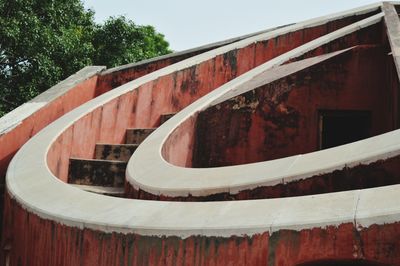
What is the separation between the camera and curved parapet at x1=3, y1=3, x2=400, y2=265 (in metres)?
1.35

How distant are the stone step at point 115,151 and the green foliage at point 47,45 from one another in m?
5.78

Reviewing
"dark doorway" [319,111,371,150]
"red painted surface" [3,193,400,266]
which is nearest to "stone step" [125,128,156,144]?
"dark doorway" [319,111,371,150]

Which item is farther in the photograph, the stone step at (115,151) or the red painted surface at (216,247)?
the stone step at (115,151)

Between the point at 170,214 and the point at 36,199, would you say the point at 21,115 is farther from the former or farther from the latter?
the point at 170,214

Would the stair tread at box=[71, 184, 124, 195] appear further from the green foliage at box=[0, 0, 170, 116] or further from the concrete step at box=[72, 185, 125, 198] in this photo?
the green foliage at box=[0, 0, 170, 116]

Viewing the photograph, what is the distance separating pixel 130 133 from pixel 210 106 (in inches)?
41.5

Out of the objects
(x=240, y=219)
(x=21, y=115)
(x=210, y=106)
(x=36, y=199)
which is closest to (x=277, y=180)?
(x=240, y=219)

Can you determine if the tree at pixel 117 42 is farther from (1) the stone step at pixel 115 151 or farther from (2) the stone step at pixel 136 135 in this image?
(1) the stone step at pixel 115 151

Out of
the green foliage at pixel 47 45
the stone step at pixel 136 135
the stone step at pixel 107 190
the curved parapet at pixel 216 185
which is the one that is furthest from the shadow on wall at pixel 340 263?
the green foliage at pixel 47 45

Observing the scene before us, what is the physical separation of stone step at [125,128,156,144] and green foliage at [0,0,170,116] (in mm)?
5471

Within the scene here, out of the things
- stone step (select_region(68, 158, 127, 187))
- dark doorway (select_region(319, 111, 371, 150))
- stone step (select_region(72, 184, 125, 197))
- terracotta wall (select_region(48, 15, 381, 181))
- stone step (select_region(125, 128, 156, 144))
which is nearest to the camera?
stone step (select_region(72, 184, 125, 197))

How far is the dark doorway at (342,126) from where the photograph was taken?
12.2 ft

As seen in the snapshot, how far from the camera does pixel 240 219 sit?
149cm

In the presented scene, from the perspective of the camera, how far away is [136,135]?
4145mm
